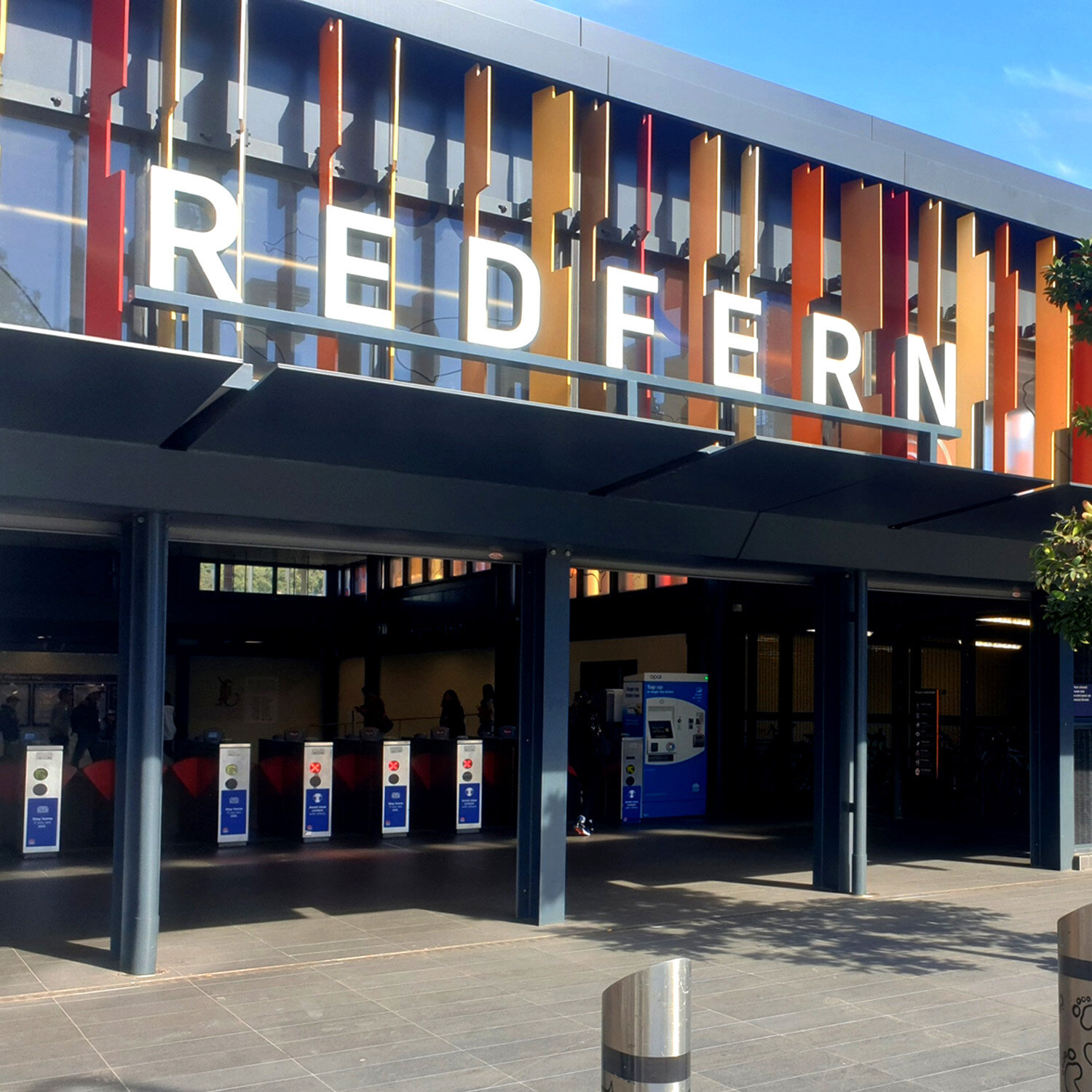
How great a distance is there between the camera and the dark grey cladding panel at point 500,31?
9781mm

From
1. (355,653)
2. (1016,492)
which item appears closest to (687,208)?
(1016,492)

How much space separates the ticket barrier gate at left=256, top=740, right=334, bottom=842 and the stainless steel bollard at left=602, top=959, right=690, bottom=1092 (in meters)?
12.1

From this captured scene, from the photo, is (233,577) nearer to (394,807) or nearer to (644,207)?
(394,807)

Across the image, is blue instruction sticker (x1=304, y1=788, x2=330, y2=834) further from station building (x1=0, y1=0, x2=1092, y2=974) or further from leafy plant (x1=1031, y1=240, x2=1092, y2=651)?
leafy plant (x1=1031, y1=240, x2=1092, y2=651)

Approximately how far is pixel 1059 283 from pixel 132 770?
7664mm

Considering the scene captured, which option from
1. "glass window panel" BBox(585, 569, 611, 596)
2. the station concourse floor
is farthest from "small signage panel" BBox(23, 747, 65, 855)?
"glass window panel" BBox(585, 569, 611, 596)

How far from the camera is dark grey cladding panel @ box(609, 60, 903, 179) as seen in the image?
10.9 meters

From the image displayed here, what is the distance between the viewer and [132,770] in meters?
8.47

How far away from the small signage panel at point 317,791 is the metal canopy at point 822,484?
258 inches

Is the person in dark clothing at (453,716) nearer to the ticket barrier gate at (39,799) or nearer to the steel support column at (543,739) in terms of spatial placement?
the ticket barrier gate at (39,799)

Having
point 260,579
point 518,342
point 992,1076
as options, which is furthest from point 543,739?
point 260,579

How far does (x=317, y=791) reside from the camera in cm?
1518

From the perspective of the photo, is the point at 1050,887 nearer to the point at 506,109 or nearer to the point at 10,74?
the point at 506,109

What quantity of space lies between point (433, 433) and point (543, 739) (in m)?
3.01
